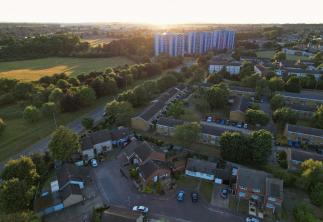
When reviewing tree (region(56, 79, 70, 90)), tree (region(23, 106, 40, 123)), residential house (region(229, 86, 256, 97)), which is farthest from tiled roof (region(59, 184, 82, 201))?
residential house (region(229, 86, 256, 97))

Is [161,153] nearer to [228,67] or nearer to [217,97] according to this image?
[217,97]

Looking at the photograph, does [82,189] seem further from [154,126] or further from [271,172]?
[271,172]

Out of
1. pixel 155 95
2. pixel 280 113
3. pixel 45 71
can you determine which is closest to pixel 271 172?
pixel 280 113

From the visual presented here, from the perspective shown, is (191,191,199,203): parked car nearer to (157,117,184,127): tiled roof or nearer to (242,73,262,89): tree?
(157,117,184,127): tiled roof

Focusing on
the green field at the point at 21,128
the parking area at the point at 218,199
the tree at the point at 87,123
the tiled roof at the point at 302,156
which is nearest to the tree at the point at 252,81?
the green field at the point at 21,128

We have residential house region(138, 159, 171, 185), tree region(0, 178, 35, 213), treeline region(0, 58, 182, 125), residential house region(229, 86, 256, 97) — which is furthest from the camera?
residential house region(229, 86, 256, 97)

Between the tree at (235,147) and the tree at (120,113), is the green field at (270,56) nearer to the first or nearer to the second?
the tree at (120,113)

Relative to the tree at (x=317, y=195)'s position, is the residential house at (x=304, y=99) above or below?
above
